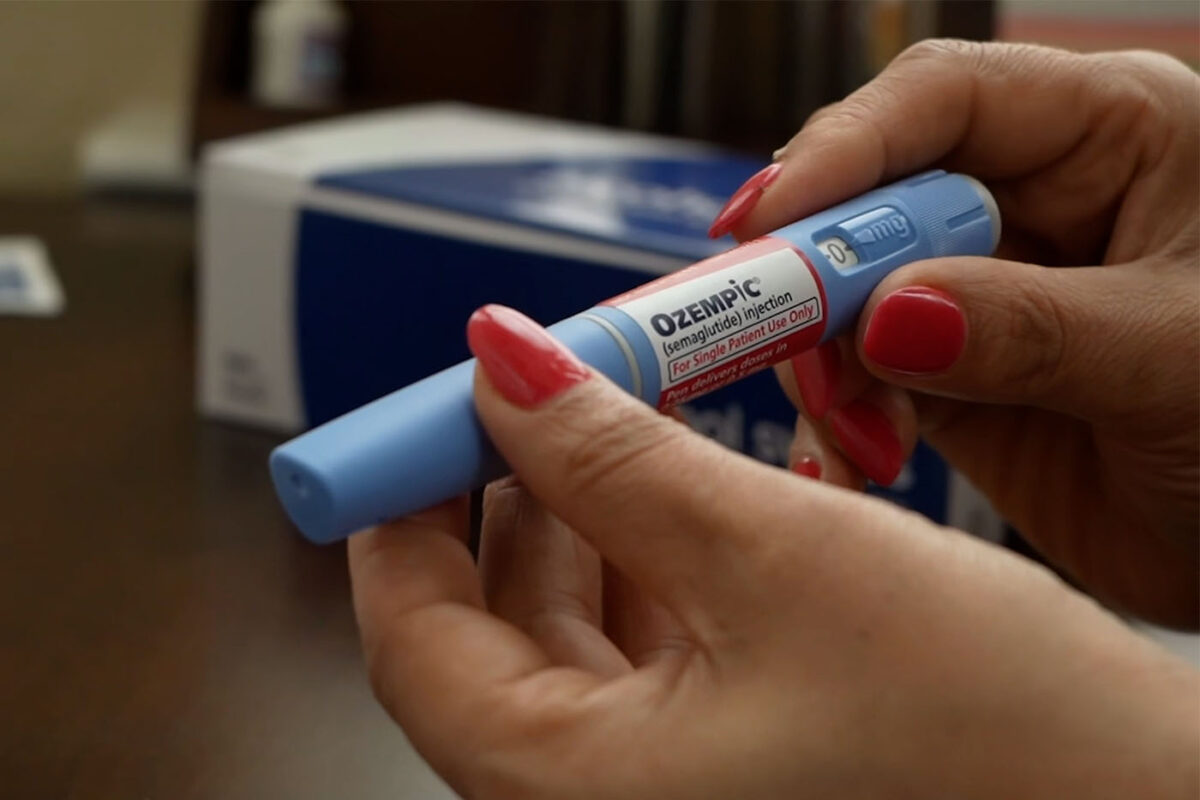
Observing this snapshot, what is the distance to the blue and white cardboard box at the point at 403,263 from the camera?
0.59 meters

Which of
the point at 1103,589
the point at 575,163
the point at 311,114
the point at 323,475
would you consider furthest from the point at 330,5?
the point at 323,475

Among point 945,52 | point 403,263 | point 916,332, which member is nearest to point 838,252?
point 916,332

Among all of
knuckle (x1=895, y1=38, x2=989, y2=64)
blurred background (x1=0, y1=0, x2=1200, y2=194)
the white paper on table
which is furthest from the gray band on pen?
blurred background (x1=0, y1=0, x2=1200, y2=194)

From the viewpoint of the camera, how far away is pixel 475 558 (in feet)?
1.08

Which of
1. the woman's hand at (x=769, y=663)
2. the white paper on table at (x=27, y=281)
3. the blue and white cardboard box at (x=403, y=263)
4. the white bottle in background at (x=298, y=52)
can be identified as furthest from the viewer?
the white bottle in background at (x=298, y=52)

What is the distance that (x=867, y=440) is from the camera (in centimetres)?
47

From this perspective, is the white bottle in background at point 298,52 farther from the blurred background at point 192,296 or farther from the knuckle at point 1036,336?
the knuckle at point 1036,336

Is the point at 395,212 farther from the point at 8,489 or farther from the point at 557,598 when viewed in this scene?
the point at 557,598

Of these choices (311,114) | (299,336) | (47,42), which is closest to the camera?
(299,336)

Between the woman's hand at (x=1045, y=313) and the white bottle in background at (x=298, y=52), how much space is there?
2.34 ft

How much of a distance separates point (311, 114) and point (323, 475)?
33.5 inches

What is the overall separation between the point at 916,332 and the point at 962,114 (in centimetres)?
11

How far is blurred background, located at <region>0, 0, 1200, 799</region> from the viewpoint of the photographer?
44 centimetres

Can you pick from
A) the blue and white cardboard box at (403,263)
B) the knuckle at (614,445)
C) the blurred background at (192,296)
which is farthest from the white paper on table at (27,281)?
the knuckle at (614,445)
